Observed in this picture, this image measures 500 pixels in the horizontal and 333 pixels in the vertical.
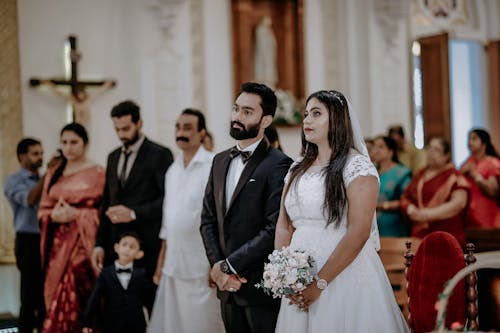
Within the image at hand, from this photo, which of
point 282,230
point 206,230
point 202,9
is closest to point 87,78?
point 202,9

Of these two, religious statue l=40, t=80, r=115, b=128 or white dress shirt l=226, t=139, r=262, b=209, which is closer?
white dress shirt l=226, t=139, r=262, b=209

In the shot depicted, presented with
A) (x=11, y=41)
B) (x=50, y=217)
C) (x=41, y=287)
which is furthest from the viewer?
(x=11, y=41)

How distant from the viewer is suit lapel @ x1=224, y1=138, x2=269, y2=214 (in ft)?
13.8

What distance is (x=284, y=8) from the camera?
10.6m

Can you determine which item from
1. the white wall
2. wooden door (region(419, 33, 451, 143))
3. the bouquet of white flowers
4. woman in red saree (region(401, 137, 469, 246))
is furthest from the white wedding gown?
wooden door (region(419, 33, 451, 143))

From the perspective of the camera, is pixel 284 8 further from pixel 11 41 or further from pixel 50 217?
pixel 50 217

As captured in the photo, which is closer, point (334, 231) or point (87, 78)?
point (334, 231)

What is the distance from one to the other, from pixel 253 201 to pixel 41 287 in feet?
8.94

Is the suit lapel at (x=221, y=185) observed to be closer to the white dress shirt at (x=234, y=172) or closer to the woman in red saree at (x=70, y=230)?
the white dress shirt at (x=234, y=172)

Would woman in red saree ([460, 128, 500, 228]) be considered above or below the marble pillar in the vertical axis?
below

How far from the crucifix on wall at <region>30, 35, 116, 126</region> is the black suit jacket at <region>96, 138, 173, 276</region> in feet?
10.7

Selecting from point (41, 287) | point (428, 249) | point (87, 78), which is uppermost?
point (87, 78)

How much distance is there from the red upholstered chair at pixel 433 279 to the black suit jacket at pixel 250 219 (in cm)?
71

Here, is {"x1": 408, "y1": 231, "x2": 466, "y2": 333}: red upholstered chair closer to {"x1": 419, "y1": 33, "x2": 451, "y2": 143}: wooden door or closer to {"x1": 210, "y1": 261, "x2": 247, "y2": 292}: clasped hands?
{"x1": 210, "y1": 261, "x2": 247, "y2": 292}: clasped hands
